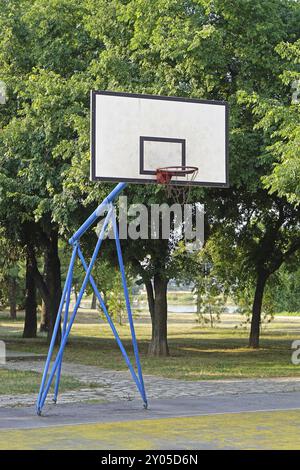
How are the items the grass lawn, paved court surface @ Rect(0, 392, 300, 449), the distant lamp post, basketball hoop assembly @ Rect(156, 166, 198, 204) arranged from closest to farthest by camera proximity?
paved court surface @ Rect(0, 392, 300, 449)
basketball hoop assembly @ Rect(156, 166, 198, 204)
the grass lawn
the distant lamp post

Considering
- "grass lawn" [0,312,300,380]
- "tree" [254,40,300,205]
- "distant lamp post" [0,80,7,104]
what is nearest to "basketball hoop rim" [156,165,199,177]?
"tree" [254,40,300,205]

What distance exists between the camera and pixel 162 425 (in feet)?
43.4

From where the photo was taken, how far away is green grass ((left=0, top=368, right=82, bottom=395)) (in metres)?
17.7

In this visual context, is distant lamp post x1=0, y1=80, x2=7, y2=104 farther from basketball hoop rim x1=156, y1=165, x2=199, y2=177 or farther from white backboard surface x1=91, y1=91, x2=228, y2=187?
basketball hoop rim x1=156, y1=165, x2=199, y2=177

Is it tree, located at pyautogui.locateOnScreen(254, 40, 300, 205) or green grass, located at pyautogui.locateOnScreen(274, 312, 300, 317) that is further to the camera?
green grass, located at pyautogui.locateOnScreen(274, 312, 300, 317)

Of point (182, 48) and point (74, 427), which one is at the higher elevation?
point (182, 48)

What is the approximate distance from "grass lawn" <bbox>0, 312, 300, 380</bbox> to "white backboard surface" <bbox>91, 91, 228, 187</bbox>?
6.23 meters

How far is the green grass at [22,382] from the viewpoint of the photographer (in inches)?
695

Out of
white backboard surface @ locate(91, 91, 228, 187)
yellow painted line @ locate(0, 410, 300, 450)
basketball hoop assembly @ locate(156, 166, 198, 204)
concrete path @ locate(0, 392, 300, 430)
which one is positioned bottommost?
concrete path @ locate(0, 392, 300, 430)

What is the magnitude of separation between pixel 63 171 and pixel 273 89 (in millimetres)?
5982

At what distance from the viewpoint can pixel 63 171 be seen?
2453 centimetres

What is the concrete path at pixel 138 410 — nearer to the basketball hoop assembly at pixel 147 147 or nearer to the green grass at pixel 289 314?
the basketball hoop assembly at pixel 147 147
